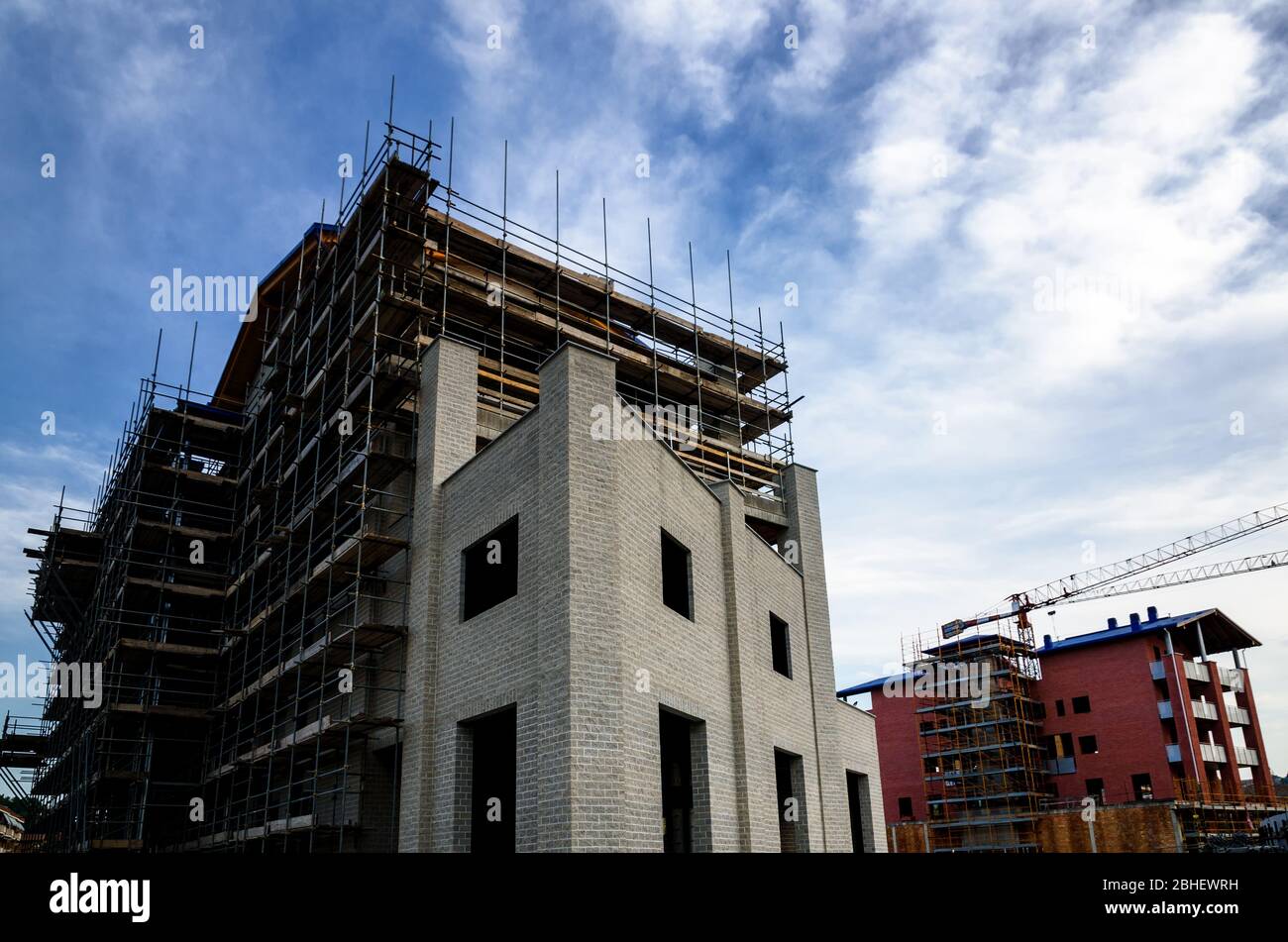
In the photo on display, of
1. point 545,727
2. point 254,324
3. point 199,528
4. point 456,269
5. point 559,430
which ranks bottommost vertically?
→ point 545,727

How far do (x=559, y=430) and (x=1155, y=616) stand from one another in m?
58.5

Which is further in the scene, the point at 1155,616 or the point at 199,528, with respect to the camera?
the point at 1155,616

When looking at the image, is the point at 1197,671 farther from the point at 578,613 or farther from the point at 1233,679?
the point at 578,613

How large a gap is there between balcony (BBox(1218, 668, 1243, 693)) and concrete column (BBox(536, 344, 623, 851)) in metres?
59.7

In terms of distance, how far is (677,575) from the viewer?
1767cm

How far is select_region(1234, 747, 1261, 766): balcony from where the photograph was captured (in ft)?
190

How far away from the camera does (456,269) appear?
79.5 ft

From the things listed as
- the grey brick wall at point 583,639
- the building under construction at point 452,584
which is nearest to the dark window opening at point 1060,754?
the building under construction at point 452,584

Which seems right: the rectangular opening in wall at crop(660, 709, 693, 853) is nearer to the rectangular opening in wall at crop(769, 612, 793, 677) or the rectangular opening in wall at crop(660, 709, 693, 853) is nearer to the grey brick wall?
the grey brick wall

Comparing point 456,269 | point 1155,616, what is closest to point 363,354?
point 456,269

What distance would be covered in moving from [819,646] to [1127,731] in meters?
40.9

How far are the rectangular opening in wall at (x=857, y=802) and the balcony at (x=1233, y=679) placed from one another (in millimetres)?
44483
